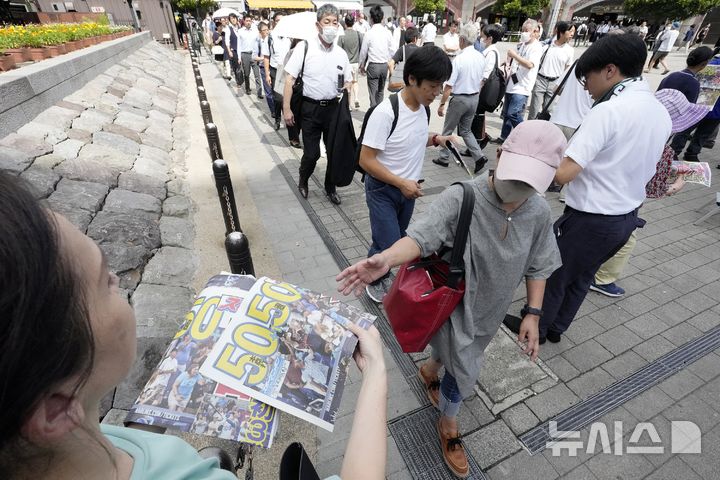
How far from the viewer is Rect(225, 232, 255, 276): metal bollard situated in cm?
239

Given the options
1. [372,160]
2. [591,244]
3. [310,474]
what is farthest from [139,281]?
[591,244]

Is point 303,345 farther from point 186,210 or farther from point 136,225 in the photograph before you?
point 186,210

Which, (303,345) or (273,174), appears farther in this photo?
(273,174)

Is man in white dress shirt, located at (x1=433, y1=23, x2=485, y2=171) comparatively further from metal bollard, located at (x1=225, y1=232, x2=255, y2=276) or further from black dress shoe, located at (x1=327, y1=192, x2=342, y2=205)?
metal bollard, located at (x1=225, y1=232, x2=255, y2=276)

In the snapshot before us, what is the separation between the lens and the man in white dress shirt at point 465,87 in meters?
5.64

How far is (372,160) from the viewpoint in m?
2.83

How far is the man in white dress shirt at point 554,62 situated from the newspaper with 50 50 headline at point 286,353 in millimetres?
6835

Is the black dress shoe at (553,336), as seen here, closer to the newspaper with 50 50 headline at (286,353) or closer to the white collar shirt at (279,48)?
the newspaper with 50 50 headline at (286,353)

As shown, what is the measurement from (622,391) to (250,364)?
2932 mm

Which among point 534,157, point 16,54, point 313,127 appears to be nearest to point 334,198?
point 313,127

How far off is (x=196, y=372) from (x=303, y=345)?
30cm

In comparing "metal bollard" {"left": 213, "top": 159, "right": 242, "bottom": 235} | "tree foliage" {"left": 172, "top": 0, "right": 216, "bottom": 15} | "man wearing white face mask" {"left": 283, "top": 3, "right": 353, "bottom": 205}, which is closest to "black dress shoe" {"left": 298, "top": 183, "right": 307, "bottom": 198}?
"man wearing white face mask" {"left": 283, "top": 3, "right": 353, "bottom": 205}

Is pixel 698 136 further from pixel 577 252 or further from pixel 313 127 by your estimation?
pixel 313 127

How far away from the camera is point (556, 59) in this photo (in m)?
6.36
